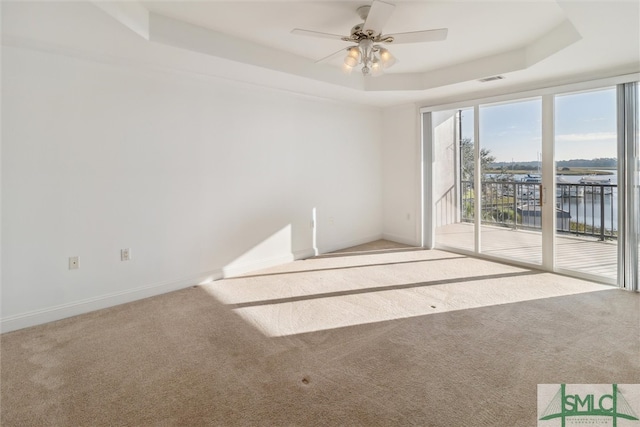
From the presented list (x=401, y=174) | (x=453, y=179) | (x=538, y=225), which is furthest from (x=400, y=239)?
(x=538, y=225)

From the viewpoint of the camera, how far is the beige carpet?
1990mm

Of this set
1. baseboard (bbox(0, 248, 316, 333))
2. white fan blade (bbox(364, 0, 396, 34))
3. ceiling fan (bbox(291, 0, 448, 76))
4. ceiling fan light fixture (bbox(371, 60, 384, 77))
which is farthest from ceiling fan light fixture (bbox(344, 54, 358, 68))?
baseboard (bbox(0, 248, 316, 333))

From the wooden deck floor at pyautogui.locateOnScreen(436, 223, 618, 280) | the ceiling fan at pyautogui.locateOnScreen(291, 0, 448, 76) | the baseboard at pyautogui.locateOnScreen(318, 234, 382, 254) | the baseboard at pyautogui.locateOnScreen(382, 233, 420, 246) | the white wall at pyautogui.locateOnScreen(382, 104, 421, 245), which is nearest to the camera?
the ceiling fan at pyautogui.locateOnScreen(291, 0, 448, 76)

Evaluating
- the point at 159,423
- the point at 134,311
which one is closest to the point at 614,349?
the point at 159,423

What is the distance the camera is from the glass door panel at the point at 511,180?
457cm

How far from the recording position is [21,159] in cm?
294

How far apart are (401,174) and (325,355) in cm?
414

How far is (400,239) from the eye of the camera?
617 cm

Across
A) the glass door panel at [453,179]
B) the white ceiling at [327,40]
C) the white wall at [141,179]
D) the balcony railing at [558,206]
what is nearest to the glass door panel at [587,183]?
the balcony railing at [558,206]

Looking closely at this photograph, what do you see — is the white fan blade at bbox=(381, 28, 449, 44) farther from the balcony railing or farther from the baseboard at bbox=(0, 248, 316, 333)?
the baseboard at bbox=(0, 248, 316, 333)

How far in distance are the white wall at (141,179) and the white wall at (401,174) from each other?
1.21m

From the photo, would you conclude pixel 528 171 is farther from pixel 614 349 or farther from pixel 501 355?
pixel 501 355

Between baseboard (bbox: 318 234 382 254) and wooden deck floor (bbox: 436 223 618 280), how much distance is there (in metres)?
1.12

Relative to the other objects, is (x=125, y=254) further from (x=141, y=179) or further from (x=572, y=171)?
(x=572, y=171)
